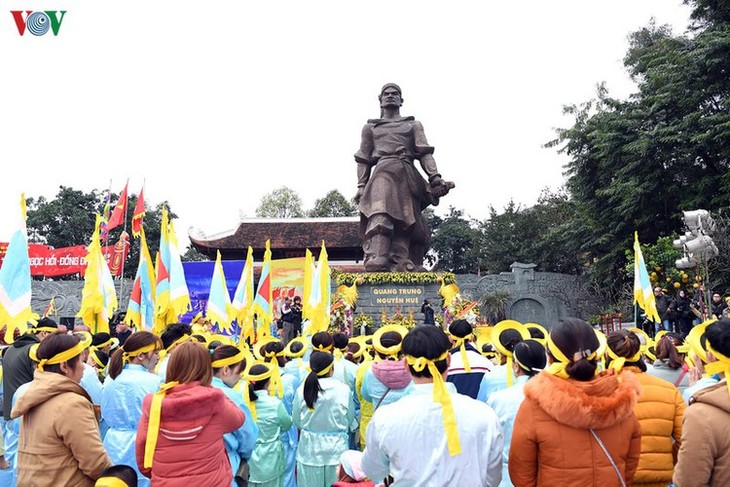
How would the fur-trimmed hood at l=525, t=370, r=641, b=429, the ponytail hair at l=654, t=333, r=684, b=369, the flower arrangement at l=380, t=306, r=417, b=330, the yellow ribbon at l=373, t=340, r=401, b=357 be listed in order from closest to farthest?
1. the fur-trimmed hood at l=525, t=370, r=641, b=429
2. the ponytail hair at l=654, t=333, r=684, b=369
3. the yellow ribbon at l=373, t=340, r=401, b=357
4. the flower arrangement at l=380, t=306, r=417, b=330

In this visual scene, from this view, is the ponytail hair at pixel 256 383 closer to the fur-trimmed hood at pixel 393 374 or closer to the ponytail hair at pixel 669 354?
the fur-trimmed hood at pixel 393 374

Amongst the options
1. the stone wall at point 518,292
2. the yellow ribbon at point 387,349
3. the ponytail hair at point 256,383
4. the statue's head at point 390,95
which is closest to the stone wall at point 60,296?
the stone wall at point 518,292

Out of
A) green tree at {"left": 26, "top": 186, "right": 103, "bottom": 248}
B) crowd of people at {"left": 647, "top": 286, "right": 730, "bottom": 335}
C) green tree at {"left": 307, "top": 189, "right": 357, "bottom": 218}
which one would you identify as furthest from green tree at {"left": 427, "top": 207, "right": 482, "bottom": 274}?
crowd of people at {"left": 647, "top": 286, "right": 730, "bottom": 335}

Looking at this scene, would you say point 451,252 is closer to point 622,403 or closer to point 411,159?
point 411,159

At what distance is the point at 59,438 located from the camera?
2.65m

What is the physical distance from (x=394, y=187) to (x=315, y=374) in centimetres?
1187

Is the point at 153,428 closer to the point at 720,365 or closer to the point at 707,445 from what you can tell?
the point at 707,445

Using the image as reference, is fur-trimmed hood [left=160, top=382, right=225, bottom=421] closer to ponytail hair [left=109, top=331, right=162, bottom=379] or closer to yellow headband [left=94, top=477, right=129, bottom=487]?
yellow headband [left=94, top=477, right=129, bottom=487]

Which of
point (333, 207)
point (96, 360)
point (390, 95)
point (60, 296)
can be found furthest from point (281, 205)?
point (96, 360)

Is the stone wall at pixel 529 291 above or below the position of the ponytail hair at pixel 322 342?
below

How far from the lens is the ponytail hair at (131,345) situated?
3.53 meters

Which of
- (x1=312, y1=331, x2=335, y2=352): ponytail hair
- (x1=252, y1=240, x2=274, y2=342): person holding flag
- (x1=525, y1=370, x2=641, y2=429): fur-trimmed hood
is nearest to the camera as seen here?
(x1=525, y1=370, x2=641, y2=429): fur-trimmed hood

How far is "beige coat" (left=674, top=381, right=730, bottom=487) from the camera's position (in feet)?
7.22

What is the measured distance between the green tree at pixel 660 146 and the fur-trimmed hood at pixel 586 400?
16.3m
